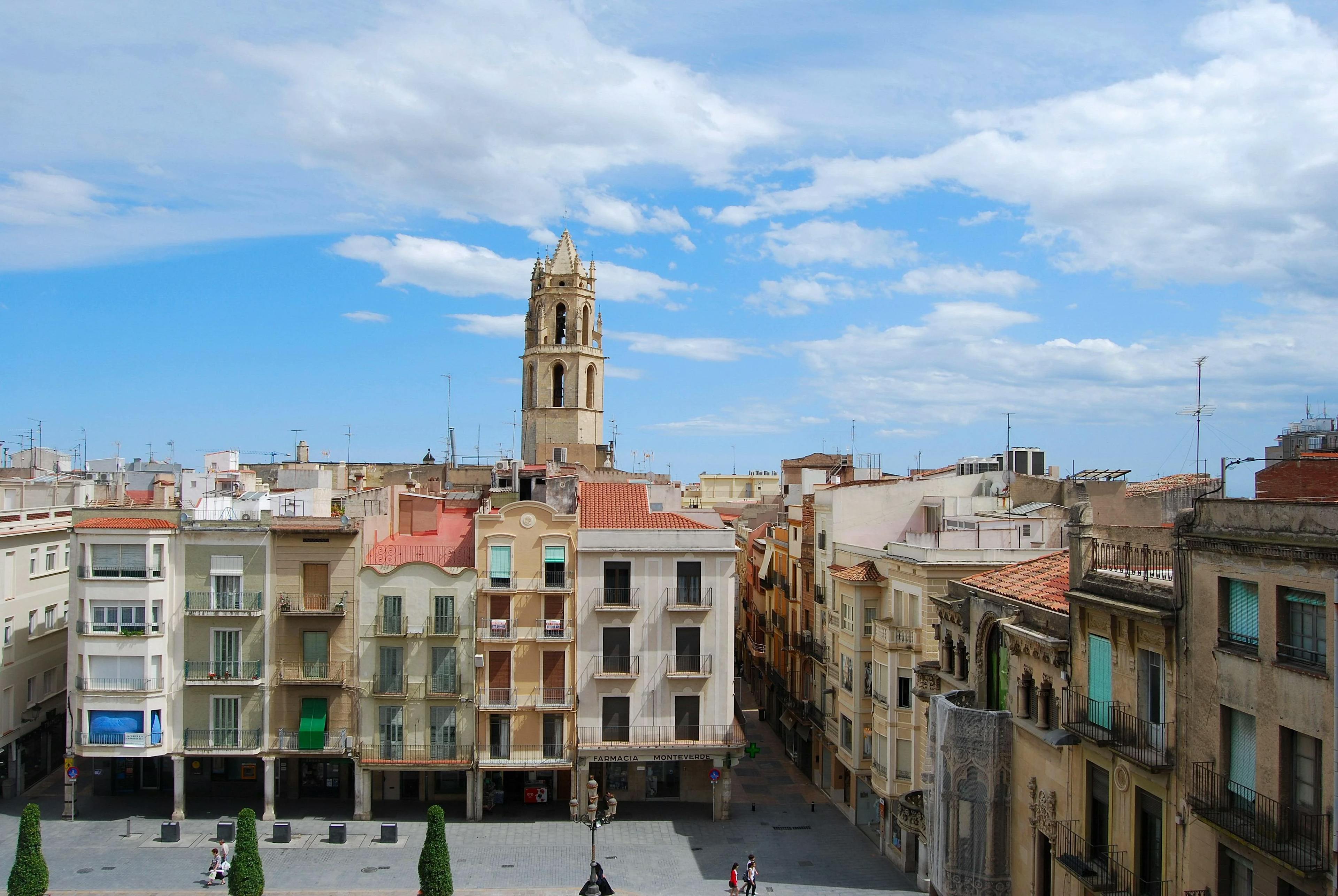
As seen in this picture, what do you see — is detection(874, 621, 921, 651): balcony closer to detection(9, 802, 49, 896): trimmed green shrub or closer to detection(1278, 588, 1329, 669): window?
detection(1278, 588, 1329, 669): window

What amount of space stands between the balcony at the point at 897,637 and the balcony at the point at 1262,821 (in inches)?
840

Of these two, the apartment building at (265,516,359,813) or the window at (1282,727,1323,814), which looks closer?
the window at (1282,727,1323,814)

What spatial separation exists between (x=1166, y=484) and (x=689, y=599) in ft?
66.7

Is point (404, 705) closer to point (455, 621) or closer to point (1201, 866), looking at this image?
point (455, 621)

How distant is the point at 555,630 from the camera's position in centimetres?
4841

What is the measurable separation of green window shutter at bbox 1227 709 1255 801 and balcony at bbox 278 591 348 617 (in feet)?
123

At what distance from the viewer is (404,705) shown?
Answer: 4819 cm

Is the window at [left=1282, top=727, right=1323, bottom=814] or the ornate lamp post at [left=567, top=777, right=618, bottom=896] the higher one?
the window at [left=1282, top=727, right=1323, bottom=814]

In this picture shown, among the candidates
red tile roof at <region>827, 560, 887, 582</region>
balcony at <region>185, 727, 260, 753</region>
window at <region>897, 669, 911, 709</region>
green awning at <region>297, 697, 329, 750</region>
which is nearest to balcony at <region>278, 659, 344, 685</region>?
green awning at <region>297, 697, 329, 750</region>

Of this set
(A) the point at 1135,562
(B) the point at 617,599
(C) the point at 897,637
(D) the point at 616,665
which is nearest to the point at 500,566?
(B) the point at 617,599

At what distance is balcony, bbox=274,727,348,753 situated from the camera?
157 feet

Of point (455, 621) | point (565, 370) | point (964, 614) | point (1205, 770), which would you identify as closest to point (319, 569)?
point (455, 621)

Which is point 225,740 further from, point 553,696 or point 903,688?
point 903,688

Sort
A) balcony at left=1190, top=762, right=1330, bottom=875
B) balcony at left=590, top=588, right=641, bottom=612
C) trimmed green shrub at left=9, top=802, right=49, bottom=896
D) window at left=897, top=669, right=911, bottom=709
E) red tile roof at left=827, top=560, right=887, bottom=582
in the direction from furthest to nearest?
balcony at left=590, top=588, right=641, bottom=612 → red tile roof at left=827, top=560, right=887, bottom=582 → window at left=897, top=669, right=911, bottom=709 → trimmed green shrub at left=9, top=802, right=49, bottom=896 → balcony at left=1190, top=762, right=1330, bottom=875
